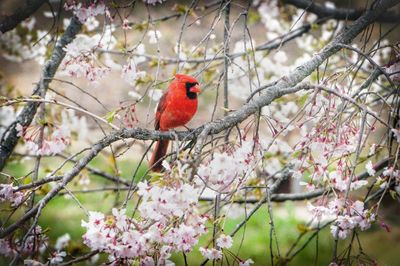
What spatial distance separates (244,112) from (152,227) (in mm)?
572

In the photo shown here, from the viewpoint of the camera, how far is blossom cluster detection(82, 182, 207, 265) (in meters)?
1.62

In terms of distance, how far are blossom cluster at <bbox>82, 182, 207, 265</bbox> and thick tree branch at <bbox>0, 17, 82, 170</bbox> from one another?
109 cm

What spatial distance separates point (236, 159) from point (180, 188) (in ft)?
0.85

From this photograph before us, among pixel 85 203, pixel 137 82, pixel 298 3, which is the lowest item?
pixel 137 82

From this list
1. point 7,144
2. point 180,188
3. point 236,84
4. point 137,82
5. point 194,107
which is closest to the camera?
point 180,188

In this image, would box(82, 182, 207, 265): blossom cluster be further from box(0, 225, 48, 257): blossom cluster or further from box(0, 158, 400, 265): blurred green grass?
box(0, 158, 400, 265): blurred green grass

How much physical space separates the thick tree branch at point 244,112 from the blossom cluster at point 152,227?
0.82ft

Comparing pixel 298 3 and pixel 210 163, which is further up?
pixel 298 3

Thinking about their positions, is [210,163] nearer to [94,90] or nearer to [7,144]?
[7,144]

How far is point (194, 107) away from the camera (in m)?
3.14

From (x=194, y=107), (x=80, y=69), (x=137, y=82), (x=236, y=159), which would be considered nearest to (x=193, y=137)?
(x=236, y=159)

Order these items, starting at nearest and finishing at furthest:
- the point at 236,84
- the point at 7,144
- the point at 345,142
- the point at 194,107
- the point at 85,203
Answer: the point at 345,142 < the point at 7,144 < the point at 194,107 < the point at 236,84 < the point at 85,203

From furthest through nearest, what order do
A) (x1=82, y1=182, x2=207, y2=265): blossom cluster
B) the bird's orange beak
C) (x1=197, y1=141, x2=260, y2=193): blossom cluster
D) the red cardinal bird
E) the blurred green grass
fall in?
the blurred green grass → the red cardinal bird → the bird's orange beak → (x1=197, y1=141, x2=260, y2=193): blossom cluster → (x1=82, y1=182, x2=207, y2=265): blossom cluster

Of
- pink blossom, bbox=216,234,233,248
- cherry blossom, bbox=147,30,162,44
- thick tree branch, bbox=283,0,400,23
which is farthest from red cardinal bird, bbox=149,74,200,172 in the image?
pink blossom, bbox=216,234,233,248
